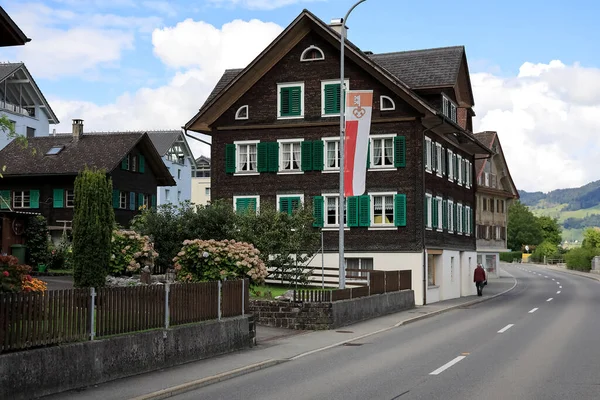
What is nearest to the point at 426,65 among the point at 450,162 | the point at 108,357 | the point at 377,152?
the point at 450,162

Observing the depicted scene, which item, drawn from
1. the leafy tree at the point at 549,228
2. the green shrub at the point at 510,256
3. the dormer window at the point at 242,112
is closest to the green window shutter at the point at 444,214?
the dormer window at the point at 242,112

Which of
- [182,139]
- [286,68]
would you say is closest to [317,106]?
[286,68]

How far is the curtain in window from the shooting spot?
41000mm

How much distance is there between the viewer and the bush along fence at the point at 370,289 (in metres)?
25.2

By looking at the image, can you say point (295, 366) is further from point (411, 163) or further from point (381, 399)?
point (411, 163)

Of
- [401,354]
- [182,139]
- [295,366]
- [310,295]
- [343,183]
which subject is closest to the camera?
[295,366]

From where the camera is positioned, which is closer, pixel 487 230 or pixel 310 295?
pixel 310 295

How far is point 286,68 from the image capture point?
42.3 meters

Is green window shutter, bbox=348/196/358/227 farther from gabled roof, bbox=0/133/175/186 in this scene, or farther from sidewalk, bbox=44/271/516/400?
gabled roof, bbox=0/133/175/186

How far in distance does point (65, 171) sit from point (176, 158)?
28279 millimetres

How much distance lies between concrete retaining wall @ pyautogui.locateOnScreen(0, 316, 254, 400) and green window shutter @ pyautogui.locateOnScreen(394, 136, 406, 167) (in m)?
22.2

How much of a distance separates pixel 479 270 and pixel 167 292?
3423 cm

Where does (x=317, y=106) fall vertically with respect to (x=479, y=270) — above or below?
above

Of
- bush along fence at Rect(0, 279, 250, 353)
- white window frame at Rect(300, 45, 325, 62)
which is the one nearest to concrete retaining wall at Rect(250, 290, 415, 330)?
bush along fence at Rect(0, 279, 250, 353)
